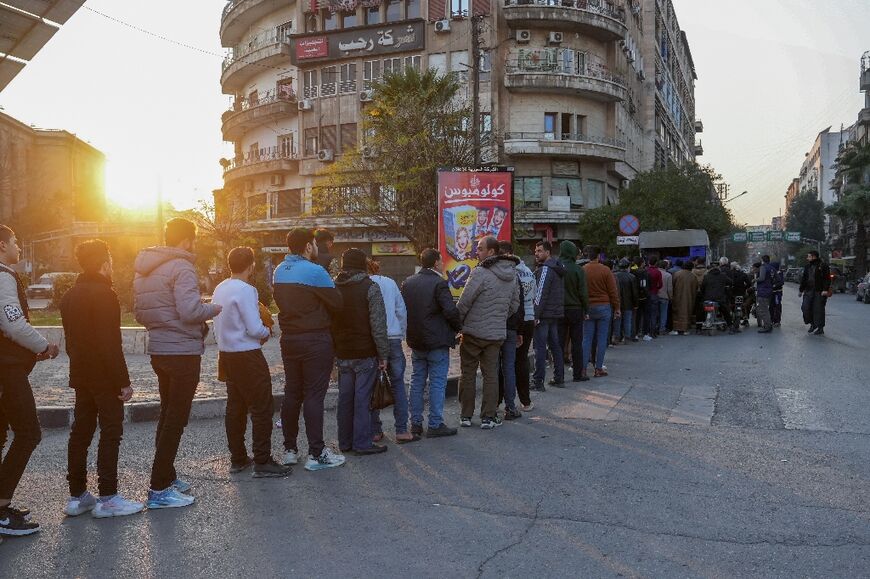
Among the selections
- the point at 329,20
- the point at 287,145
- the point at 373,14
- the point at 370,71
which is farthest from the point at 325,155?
the point at 373,14

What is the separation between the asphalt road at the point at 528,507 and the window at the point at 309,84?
3987 cm

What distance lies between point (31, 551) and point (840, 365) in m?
11.2

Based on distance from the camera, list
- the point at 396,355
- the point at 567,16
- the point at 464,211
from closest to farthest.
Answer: the point at 396,355 → the point at 464,211 → the point at 567,16

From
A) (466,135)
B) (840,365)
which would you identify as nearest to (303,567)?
(840,365)

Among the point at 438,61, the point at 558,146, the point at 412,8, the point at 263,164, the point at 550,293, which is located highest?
the point at 412,8

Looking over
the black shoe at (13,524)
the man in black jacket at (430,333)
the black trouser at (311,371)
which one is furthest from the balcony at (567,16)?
the black shoe at (13,524)

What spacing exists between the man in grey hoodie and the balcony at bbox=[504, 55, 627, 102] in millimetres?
37331

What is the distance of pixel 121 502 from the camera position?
5055mm

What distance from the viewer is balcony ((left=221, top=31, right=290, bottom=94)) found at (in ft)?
153

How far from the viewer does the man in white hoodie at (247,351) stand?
5859 millimetres

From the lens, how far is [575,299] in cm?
1045

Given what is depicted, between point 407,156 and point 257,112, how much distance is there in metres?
28.5

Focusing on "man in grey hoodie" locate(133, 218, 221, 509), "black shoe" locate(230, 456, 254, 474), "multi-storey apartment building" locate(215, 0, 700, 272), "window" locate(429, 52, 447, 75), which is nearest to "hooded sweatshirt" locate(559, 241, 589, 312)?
"black shoe" locate(230, 456, 254, 474)

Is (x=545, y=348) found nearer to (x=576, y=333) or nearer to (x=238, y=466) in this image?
(x=576, y=333)
